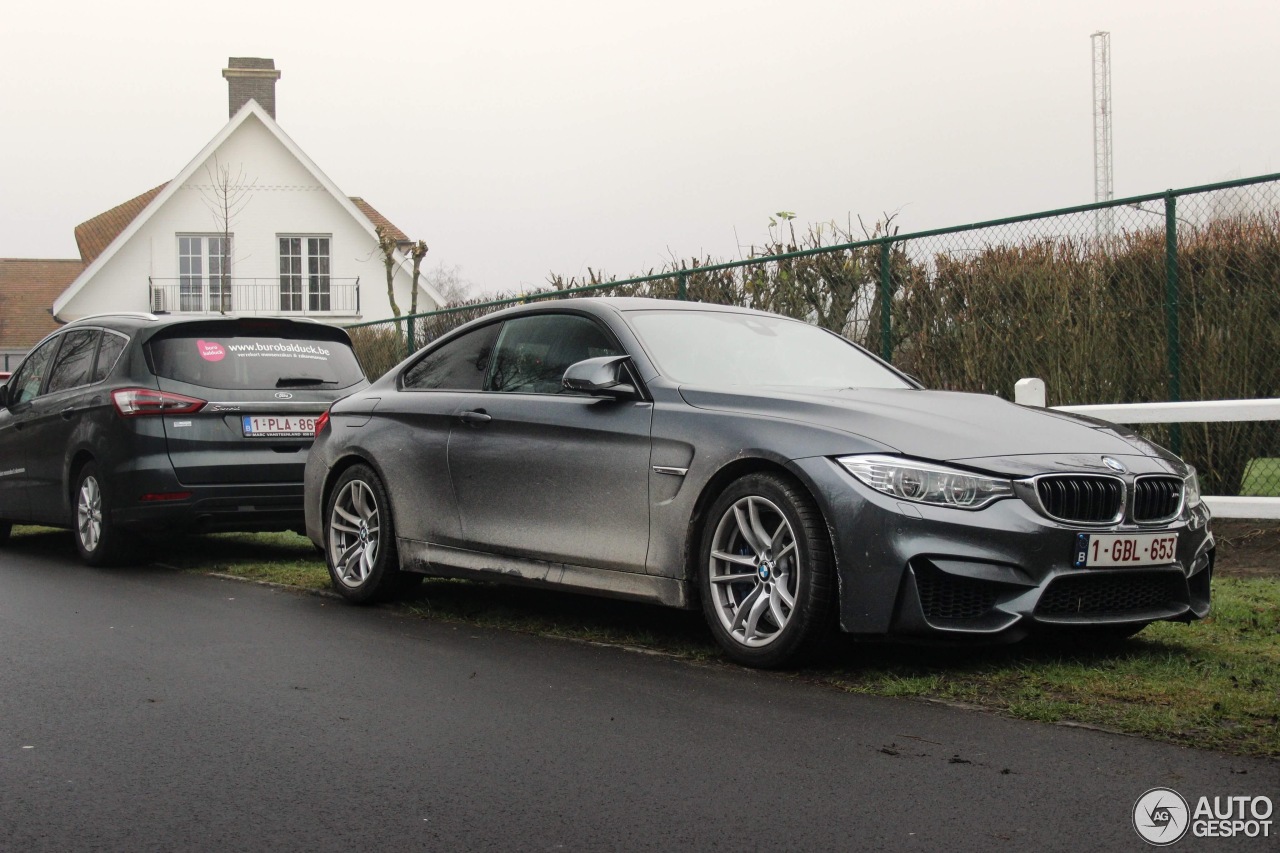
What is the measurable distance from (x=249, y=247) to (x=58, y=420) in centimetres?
3335

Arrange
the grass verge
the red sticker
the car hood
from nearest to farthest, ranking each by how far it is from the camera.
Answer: the grass verge → the car hood → the red sticker

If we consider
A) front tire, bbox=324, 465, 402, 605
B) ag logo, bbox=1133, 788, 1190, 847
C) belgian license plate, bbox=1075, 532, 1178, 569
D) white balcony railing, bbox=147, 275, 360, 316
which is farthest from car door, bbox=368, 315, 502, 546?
white balcony railing, bbox=147, 275, 360, 316

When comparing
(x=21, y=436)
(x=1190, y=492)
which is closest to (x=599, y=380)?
(x=1190, y=492)

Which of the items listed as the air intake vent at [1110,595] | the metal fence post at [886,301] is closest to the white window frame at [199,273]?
the metal fence post at [886,301]

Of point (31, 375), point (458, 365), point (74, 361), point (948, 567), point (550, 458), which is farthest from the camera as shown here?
point (31, 375)

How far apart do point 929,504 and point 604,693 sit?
1.36m

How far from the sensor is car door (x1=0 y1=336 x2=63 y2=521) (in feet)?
36.7

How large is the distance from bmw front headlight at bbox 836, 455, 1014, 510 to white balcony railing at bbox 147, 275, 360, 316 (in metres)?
37.9

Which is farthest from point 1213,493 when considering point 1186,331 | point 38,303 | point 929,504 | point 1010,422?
point 38,303

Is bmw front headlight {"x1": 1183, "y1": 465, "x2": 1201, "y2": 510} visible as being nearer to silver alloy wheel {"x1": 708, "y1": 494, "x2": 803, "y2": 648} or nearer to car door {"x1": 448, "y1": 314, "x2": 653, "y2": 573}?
silver alloy wheel {"x1": 708, "y1": 494, "x2": 803, "y2": 648}

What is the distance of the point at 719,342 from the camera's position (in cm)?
700

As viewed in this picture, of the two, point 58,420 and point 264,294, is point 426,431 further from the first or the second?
point 264,294

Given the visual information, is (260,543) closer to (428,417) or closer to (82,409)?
(82,409)

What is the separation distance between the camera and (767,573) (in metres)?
5.84
